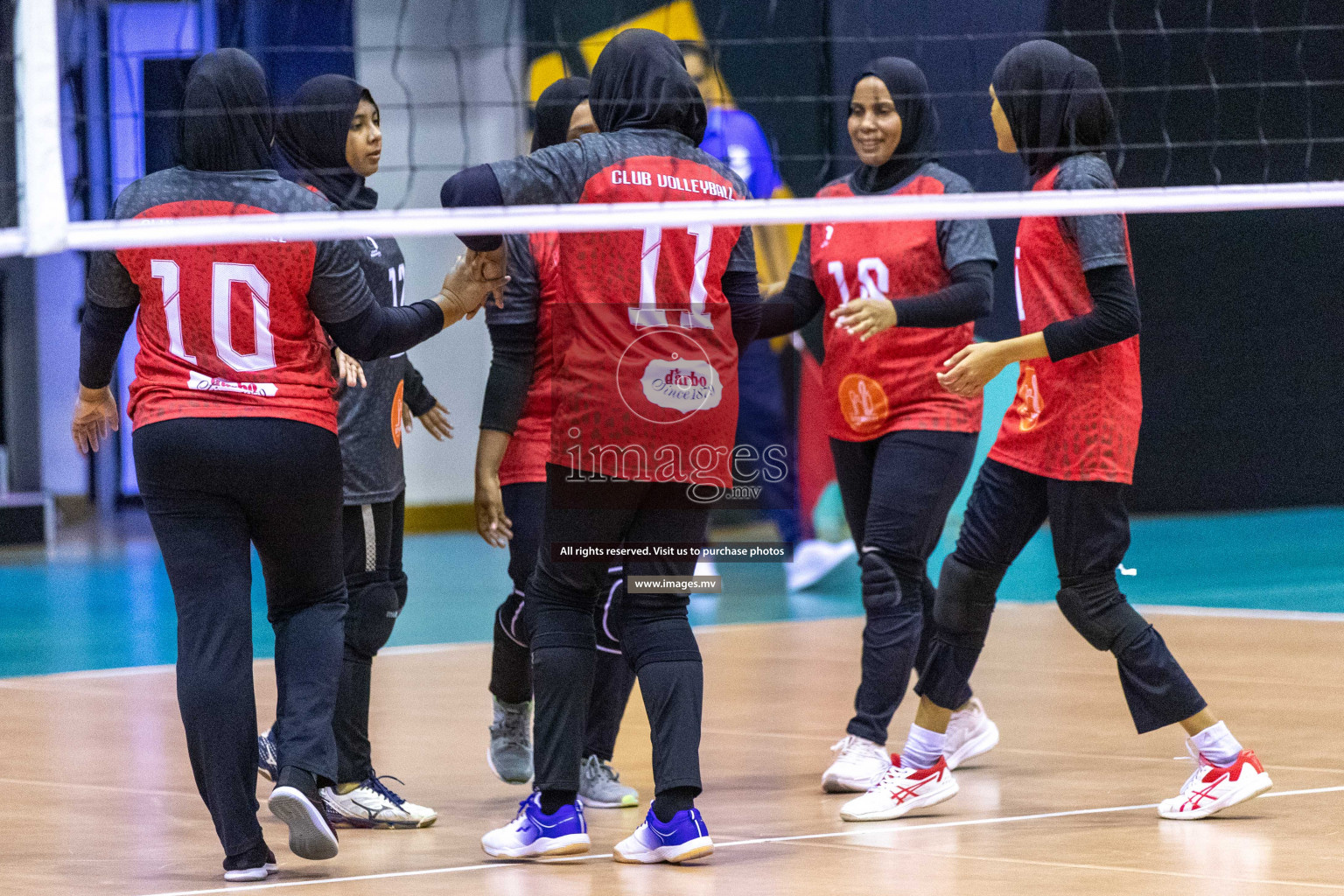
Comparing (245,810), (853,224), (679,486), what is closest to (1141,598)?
(853,224)

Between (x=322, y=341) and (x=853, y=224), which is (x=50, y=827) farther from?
(x=853, y=224)

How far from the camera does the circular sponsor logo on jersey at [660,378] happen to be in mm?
3266

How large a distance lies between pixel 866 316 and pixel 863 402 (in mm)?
537

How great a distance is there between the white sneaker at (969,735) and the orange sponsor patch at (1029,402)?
3.10ft

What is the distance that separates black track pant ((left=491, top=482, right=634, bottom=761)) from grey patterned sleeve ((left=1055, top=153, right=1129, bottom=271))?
1.25 meters

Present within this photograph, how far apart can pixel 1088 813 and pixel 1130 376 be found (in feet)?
3.26

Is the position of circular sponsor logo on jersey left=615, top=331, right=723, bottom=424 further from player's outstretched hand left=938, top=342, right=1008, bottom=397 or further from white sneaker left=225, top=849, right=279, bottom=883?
white sneaker left=225, top=849, right=279, bottom=883

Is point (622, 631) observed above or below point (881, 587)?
above

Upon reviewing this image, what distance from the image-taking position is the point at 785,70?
36.5 ft

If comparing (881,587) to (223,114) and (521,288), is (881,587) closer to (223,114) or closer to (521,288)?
(521,288)

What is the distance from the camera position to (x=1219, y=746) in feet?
11.9

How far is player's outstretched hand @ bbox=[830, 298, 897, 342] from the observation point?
3730 millimetres

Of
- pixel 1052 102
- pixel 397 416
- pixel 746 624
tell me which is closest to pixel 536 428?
pixel 397 416

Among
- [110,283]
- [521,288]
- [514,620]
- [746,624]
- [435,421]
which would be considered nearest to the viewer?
[110,283]
